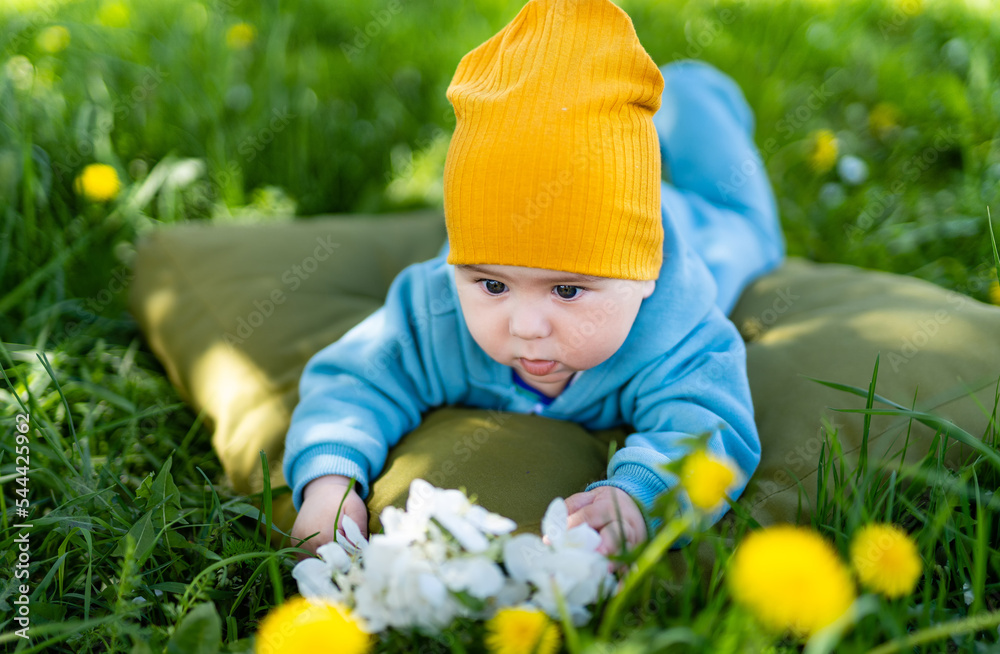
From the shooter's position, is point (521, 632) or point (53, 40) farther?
point (53, 40)

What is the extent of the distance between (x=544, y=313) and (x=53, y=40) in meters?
2.32

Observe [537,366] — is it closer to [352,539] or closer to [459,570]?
[352,539]

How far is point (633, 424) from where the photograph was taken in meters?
1.58

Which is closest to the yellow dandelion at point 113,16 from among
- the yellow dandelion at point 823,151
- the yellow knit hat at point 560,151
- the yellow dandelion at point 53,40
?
the yellow dandelion at point 53,40

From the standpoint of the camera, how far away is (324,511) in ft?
4.51

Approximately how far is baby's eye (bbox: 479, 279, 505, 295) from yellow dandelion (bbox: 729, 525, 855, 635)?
716mm

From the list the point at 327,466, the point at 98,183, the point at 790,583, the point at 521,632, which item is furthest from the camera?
the point at 98,183

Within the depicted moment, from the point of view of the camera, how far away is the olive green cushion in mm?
1412

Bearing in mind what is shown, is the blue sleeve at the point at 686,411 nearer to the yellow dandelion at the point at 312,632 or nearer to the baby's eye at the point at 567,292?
the baby's eye at the point at 567,292

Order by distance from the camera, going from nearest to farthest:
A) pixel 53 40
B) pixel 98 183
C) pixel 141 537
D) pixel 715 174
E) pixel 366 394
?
1. pixel 141 537
2. pixel 366 394
3. pixel 98 183
4. pixel 715 174
5. pixel 53 40

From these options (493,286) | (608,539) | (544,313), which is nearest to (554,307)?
(544,313)

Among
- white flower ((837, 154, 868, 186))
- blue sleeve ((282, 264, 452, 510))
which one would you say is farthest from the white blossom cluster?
white flower ((837, 154, 868, 186))

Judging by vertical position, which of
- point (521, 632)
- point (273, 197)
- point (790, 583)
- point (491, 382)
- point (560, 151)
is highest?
point (560, 151)

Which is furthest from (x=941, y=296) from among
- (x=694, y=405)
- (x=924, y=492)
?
(x=694, y=405)
